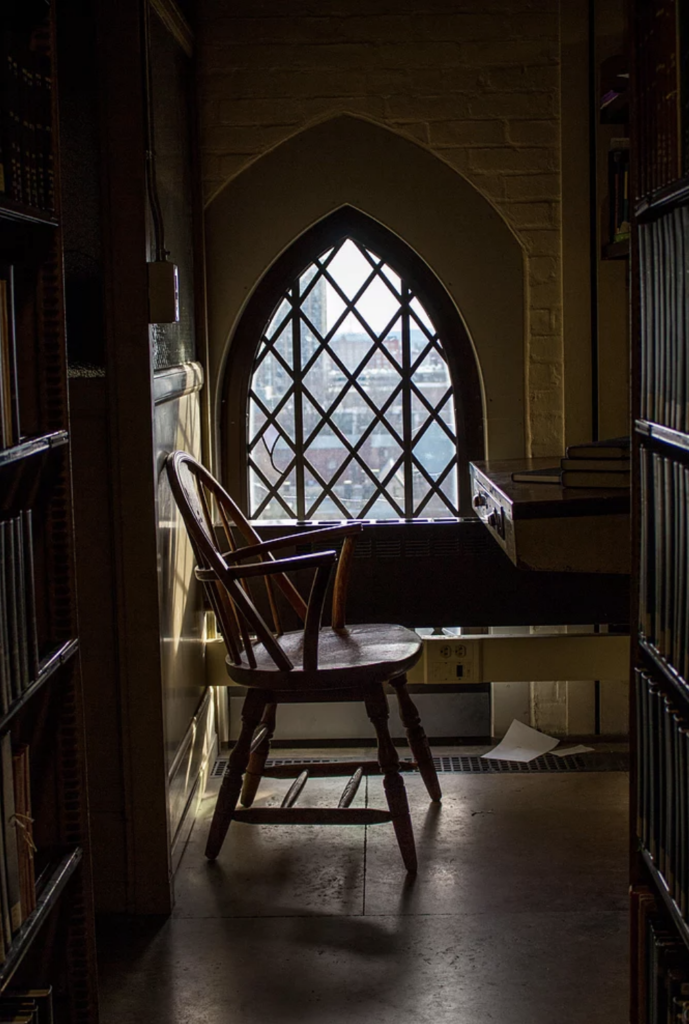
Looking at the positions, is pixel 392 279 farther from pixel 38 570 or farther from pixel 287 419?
pixel 38 570

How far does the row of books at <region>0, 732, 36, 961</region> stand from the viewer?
66.7 inches

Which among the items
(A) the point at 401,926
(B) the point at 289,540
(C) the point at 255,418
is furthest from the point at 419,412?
(A) the point at 401,926

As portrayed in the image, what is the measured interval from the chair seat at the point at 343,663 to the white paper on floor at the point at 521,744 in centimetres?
80

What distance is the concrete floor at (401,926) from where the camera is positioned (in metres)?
2.31

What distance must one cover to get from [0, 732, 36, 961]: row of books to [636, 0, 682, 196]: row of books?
135 cm

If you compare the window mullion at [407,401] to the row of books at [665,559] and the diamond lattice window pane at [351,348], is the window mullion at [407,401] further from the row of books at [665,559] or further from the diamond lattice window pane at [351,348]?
the row of books at [665,559]

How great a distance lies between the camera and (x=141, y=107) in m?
2.60

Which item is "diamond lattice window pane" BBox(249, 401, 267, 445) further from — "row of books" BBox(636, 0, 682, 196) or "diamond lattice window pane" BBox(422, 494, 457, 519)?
"row of books" BBox(636, 0, 682, 196)

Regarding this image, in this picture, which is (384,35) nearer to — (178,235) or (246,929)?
(178,235)

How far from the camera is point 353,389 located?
3848 mm

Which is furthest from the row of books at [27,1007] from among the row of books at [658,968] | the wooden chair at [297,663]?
the wooden chair at [297,663]

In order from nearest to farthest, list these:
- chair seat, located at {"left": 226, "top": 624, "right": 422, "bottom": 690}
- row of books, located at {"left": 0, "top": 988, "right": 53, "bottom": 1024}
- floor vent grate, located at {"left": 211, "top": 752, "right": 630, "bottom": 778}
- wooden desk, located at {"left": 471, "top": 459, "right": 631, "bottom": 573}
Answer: row of books, located at {"left": 0, "top": 988, "right": 53, "bottom": 1024}, wooden desk, located at {"left": 471, "top": 459, "right": 631, "bottom": 573}, chair seat, located at {"left": 226, "top": 624, "right": 422, "bottom": 690}, floor vent grate, located at {"left": 211, "top": 752, "right": 630, "bottom": 778}

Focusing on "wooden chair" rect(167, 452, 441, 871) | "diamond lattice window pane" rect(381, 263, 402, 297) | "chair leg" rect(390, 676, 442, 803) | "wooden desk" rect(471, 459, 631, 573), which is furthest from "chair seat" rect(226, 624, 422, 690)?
"diamond lattice window pane" rect(381, 263, 402, 297)

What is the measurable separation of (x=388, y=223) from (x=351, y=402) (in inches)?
22.7
